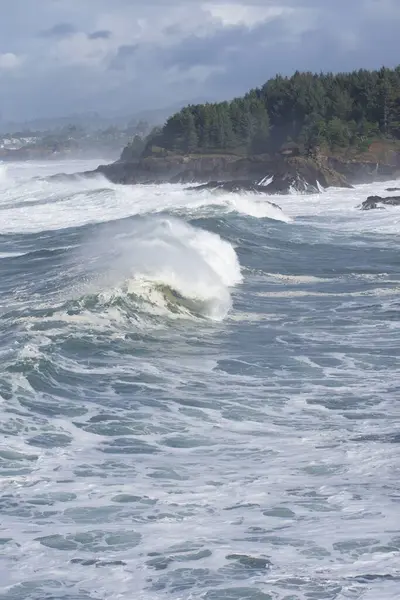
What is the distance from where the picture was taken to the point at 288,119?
233ft

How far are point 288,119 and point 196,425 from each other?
198 feet

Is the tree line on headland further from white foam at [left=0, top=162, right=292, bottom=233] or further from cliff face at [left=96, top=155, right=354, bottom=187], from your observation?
white foam at [left=0, top=162, right=292, bottom=233]

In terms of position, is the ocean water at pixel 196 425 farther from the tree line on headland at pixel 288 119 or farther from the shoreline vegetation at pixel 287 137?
the tree line on headland at pixel 288 119

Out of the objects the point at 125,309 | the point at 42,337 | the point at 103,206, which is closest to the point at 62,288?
the point at 125,309

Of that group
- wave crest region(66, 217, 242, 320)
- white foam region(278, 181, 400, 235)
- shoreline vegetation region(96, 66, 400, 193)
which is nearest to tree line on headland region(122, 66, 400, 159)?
shoreline vegetation region(96, 66, 400, 193)

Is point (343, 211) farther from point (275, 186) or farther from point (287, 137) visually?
point (287, 137)

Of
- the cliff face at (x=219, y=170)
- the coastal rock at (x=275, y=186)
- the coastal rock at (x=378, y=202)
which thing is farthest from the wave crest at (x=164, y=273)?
the cliff face at (x=219, y=170)

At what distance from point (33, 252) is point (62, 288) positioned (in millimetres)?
7191

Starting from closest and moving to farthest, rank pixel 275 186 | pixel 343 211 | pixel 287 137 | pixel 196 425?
pixel 196 425 < pixel 343 211 < pixel 275 186 < pixel 287 137

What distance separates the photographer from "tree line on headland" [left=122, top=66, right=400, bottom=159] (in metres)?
66.8

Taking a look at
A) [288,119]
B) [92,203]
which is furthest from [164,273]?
[288,119]

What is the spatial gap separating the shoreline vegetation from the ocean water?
1235 inches

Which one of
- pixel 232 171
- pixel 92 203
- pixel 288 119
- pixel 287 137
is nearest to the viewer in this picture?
pixel 92 203

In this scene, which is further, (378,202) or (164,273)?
(378,202)
